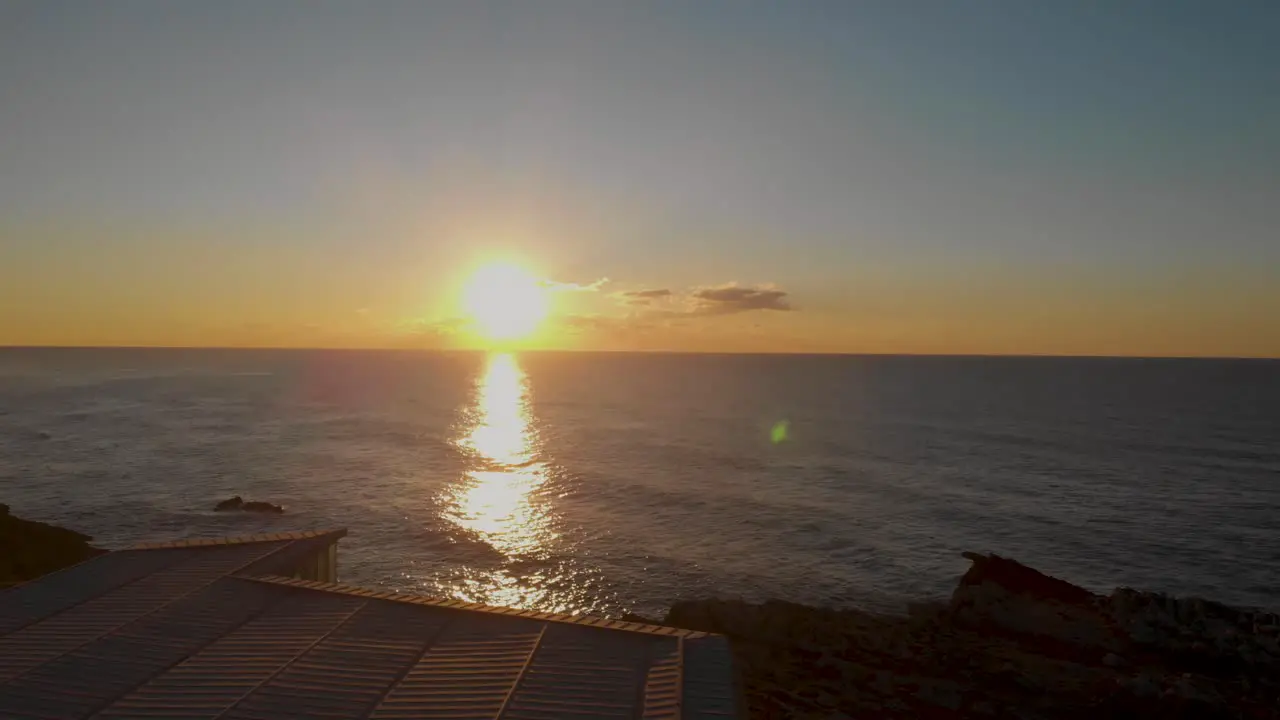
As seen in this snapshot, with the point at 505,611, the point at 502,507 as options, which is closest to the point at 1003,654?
the point at 505,611

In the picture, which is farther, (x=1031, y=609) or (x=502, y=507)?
(x=502, y=507)

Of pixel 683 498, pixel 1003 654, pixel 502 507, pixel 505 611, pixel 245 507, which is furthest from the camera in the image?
pixel 683 498

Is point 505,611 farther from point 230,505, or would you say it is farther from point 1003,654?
point 230,505

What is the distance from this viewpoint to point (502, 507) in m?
71.6

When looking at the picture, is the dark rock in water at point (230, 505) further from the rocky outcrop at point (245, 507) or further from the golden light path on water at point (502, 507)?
the golden light path on water at point (502, 507)

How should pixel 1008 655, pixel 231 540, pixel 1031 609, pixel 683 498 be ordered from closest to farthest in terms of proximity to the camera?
1. pixel 231 540
2. pixel 1008 655
3. pixel 1031 609
4. pixel 683 498

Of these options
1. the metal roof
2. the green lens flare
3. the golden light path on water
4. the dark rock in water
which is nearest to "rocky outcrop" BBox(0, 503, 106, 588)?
the dark rock in water

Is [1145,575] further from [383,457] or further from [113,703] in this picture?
[383,457]

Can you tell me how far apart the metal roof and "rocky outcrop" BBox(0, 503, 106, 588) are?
22.4m

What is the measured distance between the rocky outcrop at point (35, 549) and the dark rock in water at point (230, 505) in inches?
603

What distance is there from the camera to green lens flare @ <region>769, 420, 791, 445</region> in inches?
4766

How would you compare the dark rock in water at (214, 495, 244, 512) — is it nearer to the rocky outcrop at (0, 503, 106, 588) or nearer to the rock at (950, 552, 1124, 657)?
the rocky outcrop at (0, 503, 106, 588)

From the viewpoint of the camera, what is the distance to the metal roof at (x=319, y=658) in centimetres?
1739

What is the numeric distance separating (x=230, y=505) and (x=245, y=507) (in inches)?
57.1
